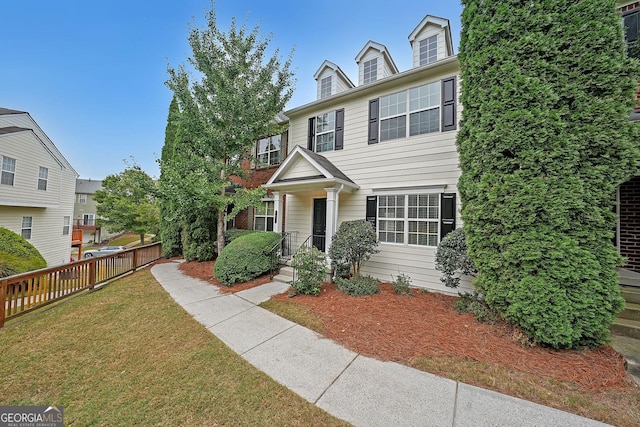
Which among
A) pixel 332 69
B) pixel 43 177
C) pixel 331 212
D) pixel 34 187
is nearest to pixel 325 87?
pixel 332 69

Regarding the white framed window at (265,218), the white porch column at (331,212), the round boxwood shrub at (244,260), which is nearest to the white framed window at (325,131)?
the white porch column at (331,212)

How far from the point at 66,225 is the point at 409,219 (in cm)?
2376

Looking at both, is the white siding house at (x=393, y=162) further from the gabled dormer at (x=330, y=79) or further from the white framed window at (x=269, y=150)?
the white framed window at (x=269, y=150)

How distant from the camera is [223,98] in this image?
8.11 metres

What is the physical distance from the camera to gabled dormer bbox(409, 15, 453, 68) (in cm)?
746

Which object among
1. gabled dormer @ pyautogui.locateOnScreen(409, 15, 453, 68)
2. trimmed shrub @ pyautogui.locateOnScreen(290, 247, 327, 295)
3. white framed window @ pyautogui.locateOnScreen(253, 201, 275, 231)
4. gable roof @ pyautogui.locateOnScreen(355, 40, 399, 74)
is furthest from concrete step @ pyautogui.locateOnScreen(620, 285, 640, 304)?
white framed window @ pyautogui.locateOnScreen(253, 201, 275, 231)

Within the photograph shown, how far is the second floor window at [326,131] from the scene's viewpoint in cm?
845

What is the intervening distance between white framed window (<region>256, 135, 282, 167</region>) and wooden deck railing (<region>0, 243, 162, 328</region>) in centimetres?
633

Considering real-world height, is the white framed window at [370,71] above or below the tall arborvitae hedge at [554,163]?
above

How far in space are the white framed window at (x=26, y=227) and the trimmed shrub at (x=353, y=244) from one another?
19.0 metres

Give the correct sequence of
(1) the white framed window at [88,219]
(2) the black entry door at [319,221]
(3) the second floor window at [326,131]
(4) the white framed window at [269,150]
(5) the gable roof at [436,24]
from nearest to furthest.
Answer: (5) the gable roof at [436,24]
(3) the second floor window at [326,131]
(2) the black entry door at [319,221]
(4) the white framed window at [269,150]
(1) the white framed window at [88,219]

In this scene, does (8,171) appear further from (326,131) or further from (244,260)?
(326,131)

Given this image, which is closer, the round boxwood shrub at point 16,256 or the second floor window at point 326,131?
the second floor window at point 326,131

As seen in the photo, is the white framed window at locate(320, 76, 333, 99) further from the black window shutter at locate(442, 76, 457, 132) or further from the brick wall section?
the brick wall section
